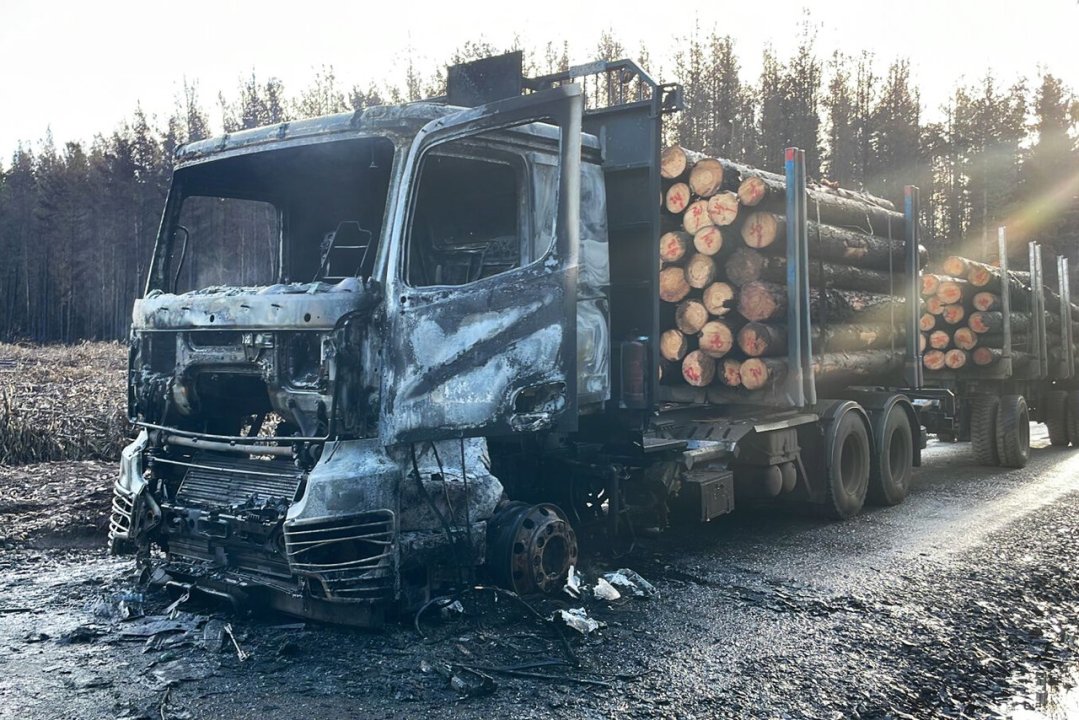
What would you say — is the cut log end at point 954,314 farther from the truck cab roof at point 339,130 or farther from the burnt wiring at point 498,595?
the burnt wiring at point 498,595

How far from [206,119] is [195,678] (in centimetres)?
5288

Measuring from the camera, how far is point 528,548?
194 inches

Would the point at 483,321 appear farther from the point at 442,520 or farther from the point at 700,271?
the point at 700,271

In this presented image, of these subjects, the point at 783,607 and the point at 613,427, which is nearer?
the point at 783,607

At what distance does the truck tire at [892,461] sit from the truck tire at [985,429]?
3.26 metres

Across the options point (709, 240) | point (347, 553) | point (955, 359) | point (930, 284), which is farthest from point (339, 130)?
point (930, 284)

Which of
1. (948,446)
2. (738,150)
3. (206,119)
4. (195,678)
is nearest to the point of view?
(195,678)

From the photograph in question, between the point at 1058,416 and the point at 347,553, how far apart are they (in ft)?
45.8

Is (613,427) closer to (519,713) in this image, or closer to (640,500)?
(640,500)

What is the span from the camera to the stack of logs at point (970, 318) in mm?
12227

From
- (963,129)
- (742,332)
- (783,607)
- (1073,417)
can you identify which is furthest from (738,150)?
(783,607)

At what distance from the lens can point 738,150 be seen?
3231 centimetres

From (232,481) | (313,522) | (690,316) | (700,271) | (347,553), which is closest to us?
(313,522)

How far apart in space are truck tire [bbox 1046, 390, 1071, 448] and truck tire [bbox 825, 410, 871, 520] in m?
8.06
